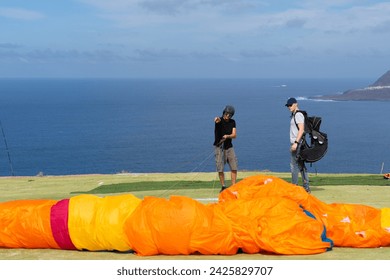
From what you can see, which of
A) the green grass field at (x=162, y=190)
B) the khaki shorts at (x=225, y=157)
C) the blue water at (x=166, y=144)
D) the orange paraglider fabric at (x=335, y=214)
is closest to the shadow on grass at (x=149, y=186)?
the green grass field at (x=162, y=190)

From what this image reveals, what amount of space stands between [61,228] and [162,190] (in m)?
7.72

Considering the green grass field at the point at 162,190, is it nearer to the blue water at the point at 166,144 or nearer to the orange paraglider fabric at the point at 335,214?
the orange paraglider fabric at the point at 335,214

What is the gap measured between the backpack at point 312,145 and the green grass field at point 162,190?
1.19 m

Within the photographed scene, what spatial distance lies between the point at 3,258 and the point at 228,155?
7060 millimetres

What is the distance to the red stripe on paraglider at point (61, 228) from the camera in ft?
31.0

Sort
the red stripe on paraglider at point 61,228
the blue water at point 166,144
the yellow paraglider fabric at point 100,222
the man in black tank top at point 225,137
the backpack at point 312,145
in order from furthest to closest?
the blue water at point 166,144, the man in black tank top at point 225,137, the backpack at point 312,145, the red stripe on paraglider at point 61,228, the yellow paraglider fabric at point 100,222

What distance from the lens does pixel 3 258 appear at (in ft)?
30.2

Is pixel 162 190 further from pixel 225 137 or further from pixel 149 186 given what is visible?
pixel 225 137

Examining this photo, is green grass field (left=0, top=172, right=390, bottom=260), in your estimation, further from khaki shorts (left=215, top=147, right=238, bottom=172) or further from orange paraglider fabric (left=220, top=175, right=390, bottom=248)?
khaki shorts (left=215, top=147, right=238, bottom=172)

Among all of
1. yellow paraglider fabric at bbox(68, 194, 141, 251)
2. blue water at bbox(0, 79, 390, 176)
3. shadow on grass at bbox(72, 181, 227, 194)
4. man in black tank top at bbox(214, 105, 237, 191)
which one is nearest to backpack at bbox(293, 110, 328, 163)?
man in black tank top at bbox(214, 105, 237, 191)

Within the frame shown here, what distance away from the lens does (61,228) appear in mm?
9453

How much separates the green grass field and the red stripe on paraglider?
136 mm
